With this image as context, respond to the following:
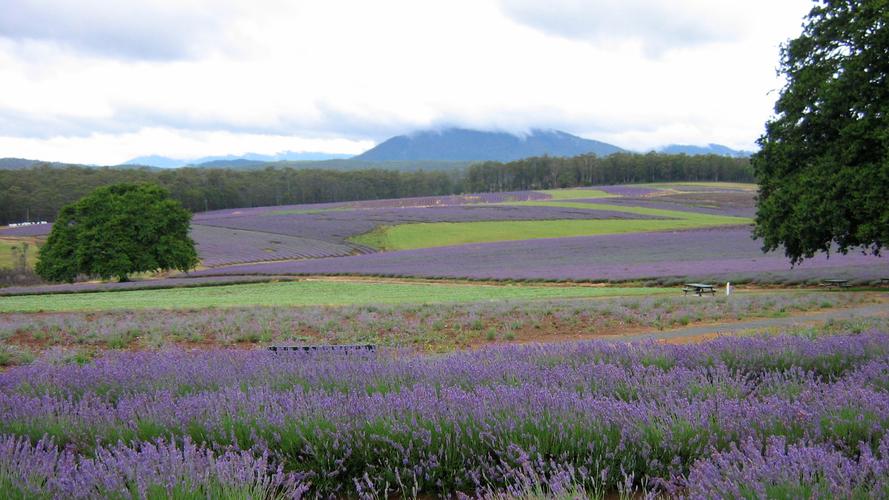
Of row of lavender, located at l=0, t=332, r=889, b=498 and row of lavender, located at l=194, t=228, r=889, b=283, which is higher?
row of lavender, located at l=0, t=332, r=889, b=498

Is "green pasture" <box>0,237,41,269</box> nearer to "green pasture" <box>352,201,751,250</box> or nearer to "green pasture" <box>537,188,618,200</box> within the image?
"green pasture" <box>352,201,751,250</box>

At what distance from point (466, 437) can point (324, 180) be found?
469 feet

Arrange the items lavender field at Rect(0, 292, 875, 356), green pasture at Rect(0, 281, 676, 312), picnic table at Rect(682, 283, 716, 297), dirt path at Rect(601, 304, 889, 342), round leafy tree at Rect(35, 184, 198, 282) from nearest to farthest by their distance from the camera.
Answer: dirt path at Rect(601, 304, 889, 342) < lavender field at Rect(0, 292, 875, 356) < picnic table at Rect(682, 283, 716, 297) < green pasture at Rect(0, 281, 676, 312) < round leafy tree at Rect(35, 184, 198, 282)

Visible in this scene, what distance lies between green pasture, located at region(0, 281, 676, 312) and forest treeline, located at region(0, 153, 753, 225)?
81.3m

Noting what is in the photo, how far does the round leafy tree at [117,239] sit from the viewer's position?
46250 millimetres

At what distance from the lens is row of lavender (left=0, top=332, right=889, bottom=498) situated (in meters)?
3.10

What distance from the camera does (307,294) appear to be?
3047 centimetres

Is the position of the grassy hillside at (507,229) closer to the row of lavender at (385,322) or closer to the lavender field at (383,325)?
the row of lavender at (385,322)

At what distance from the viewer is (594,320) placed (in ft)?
49.9

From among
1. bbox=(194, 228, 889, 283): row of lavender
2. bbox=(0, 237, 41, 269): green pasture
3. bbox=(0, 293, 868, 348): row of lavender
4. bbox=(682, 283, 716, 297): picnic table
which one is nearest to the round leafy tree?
bbox=(194, 228, 889, 283): row of lavender

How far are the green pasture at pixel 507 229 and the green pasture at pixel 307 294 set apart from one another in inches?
1046

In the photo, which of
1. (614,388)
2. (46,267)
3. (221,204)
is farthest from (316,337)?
(221,204)

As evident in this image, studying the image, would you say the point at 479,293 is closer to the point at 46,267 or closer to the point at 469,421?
the point at 469,421

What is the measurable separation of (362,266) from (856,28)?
3229cm
